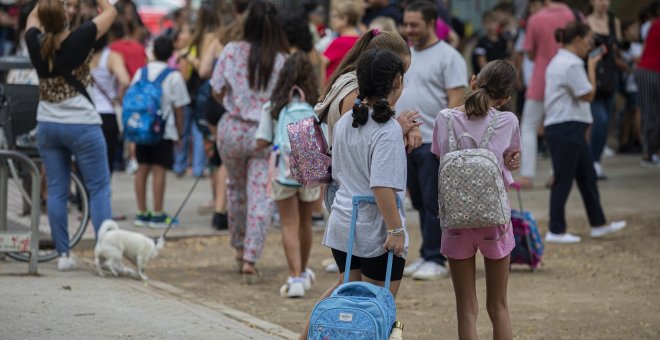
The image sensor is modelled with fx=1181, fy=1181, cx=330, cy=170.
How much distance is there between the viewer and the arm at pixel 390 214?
5238 mm

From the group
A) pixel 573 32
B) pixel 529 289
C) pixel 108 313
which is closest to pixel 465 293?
pixel 108 313

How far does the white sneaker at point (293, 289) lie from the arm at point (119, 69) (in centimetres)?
567

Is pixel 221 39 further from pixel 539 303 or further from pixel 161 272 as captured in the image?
pixel 539 303

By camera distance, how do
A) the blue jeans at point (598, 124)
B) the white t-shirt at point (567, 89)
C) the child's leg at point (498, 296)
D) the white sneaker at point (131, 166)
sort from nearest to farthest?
A: 1. the child's leg at point (498, 296)
2. the white t-shirt at point (567, 89)
3. the blue jeans at point (598, 124)
4. the white sneaker at point (131, 166)

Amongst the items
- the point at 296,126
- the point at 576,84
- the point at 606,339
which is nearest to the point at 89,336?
the point at 296,126

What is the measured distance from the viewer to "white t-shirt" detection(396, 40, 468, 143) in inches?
351

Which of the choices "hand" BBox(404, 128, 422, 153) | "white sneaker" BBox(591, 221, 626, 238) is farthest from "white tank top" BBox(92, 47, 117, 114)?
"hand" BBox(404, 128, 422, 153)

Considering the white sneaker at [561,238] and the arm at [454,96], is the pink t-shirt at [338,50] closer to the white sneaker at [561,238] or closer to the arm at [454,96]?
the arm at [454,96]

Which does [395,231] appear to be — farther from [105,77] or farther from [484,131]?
[105,77]

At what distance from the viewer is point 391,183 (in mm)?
5223

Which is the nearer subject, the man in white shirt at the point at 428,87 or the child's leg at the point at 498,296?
the child's leg at the point at 498,296

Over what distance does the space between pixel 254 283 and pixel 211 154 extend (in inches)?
125

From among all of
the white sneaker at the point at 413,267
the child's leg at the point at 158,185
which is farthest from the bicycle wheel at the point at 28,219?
the white sneaker at the point at 413,267

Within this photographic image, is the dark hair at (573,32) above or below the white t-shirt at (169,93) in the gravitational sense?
above
